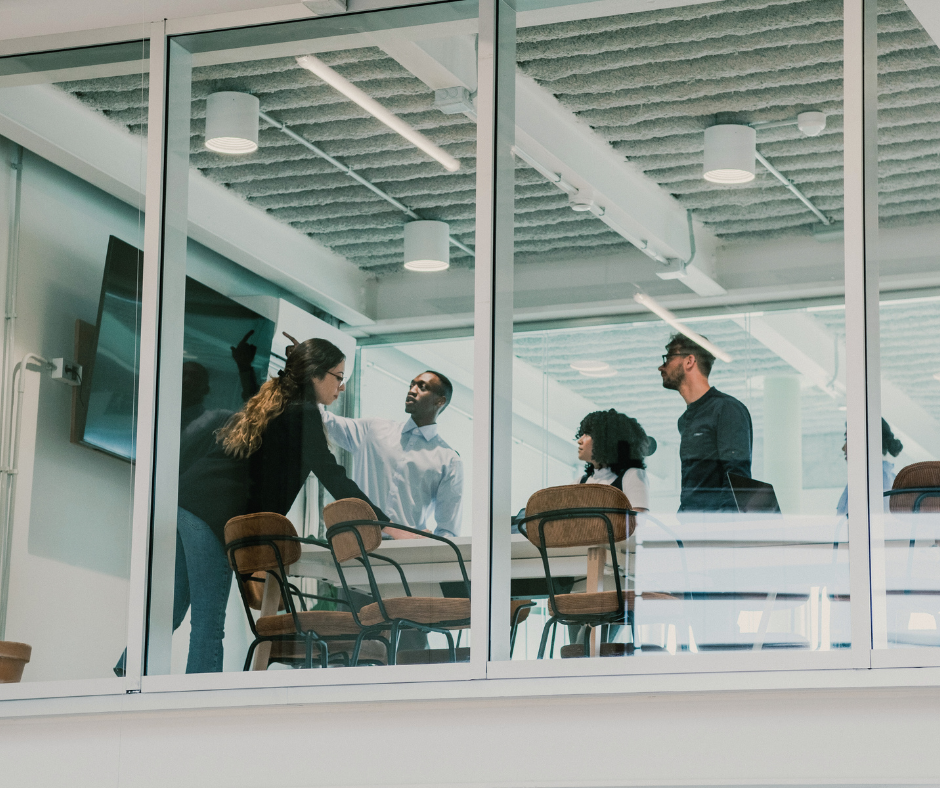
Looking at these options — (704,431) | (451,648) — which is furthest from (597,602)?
(704,431)

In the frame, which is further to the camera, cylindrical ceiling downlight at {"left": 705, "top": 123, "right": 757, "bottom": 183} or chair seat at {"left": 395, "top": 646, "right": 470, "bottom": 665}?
cylindrical ceiling downlight at {"left": 705, "top": 123, "right": 757, "bottom": 183}

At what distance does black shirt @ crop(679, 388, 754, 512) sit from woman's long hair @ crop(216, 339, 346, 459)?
4.02 ft

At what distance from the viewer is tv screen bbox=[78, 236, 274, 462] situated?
4711mm

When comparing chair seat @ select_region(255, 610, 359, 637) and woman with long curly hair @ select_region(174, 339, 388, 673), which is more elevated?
woman with long curly hair @ select_region(174, 339, 388, 673)

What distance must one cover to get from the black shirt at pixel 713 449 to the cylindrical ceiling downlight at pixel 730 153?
2.48 feet

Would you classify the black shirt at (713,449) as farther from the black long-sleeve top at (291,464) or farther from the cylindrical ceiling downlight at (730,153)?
the black long-sleeve top at (291,464)

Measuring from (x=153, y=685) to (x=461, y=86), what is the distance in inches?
86.4

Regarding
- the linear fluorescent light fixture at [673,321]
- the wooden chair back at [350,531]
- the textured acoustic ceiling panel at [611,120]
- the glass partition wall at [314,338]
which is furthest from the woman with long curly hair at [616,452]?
the wooden chair back at [350,531]

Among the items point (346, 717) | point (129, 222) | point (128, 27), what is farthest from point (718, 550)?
point (128, 27)

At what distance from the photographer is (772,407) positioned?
4516 mm

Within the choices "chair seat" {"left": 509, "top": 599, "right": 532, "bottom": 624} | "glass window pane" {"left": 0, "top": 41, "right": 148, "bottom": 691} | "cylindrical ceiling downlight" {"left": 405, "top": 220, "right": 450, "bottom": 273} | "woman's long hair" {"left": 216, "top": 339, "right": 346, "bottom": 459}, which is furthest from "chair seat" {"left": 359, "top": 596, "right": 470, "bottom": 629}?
"cylindrical ceiling downlight" {"left": 405, "top": 220, "right": 450, "bottom": 273}

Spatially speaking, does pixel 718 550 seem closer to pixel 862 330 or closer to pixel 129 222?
pixel 862 330

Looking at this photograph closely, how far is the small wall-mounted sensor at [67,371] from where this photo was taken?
501 cm

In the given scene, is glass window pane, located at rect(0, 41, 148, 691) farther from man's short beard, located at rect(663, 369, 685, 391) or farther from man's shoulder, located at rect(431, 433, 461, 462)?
man's short beard, located at rect(663, 369, 685, 391)
